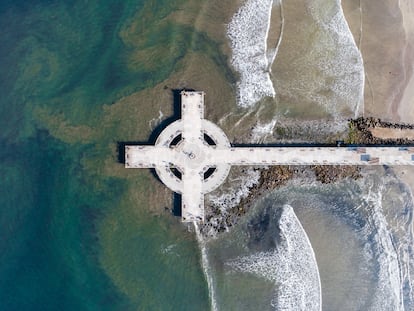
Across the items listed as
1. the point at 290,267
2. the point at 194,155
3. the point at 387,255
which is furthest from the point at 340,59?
the point at 290,267

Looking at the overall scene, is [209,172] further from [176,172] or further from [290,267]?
[290,267]

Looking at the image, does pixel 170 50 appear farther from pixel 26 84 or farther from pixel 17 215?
pixel 17 215

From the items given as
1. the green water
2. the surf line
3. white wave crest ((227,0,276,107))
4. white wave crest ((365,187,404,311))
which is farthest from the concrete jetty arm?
the green water

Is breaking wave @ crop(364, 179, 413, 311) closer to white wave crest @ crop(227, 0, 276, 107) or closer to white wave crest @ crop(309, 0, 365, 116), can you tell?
white wave crest @ crop(309, 0, 365, 116)

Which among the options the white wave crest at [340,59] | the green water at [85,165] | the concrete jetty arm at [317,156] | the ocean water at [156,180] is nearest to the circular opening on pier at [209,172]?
the concrete jetty arm at [317,156]

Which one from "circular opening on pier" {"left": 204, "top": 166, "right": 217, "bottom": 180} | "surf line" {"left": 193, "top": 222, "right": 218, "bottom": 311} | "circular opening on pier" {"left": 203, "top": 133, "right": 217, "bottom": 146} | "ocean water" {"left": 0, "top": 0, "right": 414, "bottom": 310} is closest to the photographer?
"surf line" {"left": 193, "top": 222, "right": 218, "bottom": 311}

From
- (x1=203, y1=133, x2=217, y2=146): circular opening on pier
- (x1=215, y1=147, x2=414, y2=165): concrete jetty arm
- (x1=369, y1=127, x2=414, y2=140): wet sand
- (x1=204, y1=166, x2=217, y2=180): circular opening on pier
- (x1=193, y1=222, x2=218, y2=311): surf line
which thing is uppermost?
(x1=369, y1=127, x2=414, y2=140): wet sand
